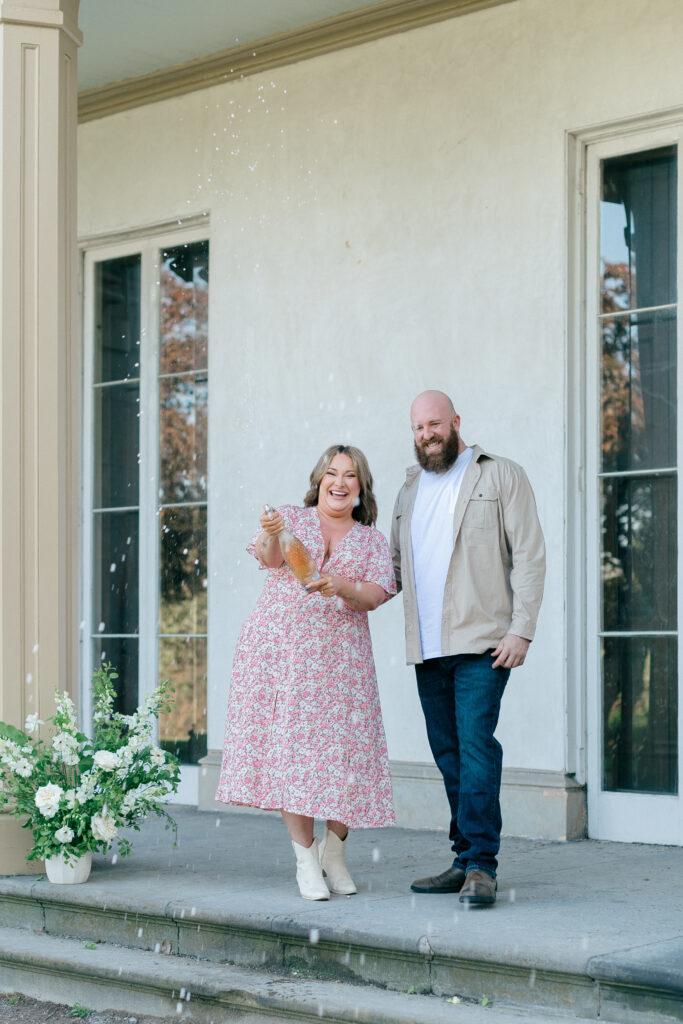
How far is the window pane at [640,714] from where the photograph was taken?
5.54m

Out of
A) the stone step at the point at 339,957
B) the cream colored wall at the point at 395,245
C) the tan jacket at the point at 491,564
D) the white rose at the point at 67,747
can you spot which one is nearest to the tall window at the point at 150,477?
the cream colored wall at the point at 395,245

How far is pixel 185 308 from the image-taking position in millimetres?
7492

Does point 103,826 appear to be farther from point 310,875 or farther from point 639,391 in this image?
point 639,391

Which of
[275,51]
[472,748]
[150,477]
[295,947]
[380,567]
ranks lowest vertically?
[295,947]

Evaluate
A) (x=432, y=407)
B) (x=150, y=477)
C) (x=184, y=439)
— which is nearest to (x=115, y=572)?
(x=150, y=477)

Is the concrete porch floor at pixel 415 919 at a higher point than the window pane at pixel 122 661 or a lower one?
lower

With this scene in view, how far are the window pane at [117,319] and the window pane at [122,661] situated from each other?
59.2 inches

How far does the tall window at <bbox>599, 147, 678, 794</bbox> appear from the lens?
5582 millimetres

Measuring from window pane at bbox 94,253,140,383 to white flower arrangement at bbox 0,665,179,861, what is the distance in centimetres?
328

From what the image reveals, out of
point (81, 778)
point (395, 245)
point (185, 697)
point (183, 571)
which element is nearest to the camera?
point (81, 778)

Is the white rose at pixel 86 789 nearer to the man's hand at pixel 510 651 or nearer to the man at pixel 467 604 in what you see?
the man at pixel 467 604

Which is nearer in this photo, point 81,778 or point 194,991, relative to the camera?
point 194,991

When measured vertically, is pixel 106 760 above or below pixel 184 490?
below

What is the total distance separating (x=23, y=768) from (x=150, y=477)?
10.0 ft
